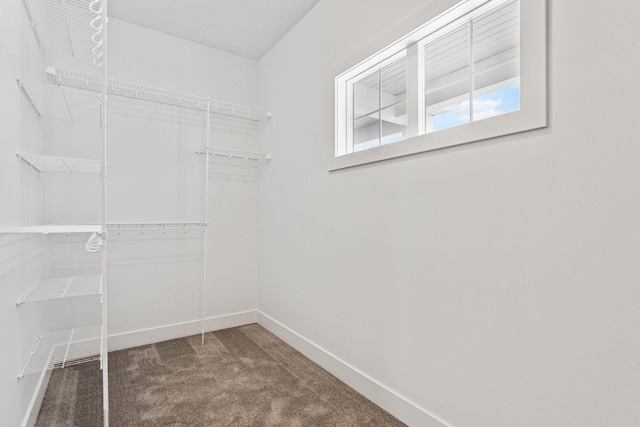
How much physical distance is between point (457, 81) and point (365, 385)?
177cm

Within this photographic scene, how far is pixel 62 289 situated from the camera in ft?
5.92

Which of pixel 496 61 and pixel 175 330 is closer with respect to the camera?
pixel 496 61

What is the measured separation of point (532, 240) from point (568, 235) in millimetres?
116

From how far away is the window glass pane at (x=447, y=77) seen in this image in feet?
5.35

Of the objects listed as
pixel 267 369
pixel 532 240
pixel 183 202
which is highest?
pixel 183 202

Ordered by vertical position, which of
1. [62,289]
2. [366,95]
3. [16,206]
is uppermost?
[366,95]

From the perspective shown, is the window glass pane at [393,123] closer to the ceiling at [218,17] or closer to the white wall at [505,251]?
the white wall at [505,251]

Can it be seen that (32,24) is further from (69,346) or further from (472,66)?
(472,66)

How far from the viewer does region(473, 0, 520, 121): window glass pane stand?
1417mm

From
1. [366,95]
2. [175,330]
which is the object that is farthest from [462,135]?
[175,330]

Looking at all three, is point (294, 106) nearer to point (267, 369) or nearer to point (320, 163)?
point (320, 163)

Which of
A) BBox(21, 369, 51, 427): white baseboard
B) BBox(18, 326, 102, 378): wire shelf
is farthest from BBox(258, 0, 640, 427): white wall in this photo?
BBox(18, 326, 102, 378): wire shelf

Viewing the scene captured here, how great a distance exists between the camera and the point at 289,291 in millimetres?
2773

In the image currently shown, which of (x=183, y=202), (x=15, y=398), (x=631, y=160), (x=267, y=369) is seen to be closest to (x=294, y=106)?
(x=183, y=202)
